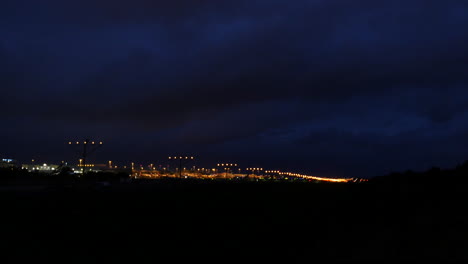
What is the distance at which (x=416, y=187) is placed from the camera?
83.7 ft

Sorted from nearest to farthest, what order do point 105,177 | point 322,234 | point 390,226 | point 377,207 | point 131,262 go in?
point 131,262 → point 390,226 → point 322,234 → point 377,207 → point 105,177

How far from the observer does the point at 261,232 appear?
76.9ft

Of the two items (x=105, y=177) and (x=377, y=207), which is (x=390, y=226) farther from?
(x=105, y=177)

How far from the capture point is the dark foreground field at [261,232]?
55.9 ft

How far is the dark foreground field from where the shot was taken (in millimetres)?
17027

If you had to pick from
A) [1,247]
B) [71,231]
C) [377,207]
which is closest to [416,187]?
[377,207]

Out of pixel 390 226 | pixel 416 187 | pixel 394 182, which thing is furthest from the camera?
pixel 394 182

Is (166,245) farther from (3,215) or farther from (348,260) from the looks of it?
(3,215)

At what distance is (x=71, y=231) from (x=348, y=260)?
15.5 metres

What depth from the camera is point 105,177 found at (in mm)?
111750

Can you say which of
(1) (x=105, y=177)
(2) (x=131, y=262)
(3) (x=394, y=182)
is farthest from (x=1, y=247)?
(1) (x=105, y=177)

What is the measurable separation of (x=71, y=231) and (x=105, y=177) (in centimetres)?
9005

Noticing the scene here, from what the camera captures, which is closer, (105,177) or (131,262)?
(131,262)

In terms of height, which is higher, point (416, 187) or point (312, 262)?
point (416, 187)
